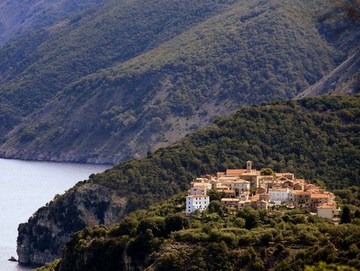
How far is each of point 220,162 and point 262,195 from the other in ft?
135

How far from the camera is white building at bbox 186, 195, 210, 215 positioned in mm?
68750

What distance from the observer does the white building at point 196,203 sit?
68.8 meters

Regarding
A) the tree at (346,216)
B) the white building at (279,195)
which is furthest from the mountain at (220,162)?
the tree at (346,216)

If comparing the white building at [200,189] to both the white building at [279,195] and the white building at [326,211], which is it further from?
the white building at [326,211]

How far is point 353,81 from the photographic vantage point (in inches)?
6093

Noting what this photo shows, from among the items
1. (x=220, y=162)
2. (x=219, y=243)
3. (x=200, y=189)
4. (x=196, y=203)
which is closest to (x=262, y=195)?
(x=196, y=203)

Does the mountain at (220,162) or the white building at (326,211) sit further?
the mountain at (220,162)

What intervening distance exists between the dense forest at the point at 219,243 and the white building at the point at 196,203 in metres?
0.52

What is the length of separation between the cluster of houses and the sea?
1041 inches

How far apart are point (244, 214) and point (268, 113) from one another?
49.1 m

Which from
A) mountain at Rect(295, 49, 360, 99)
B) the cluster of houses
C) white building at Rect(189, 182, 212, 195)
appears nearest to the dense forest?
the cluster of houses

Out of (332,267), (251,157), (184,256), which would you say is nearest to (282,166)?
(251,157)

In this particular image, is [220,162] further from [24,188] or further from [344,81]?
[344,81]

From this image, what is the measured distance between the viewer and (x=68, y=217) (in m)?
104
